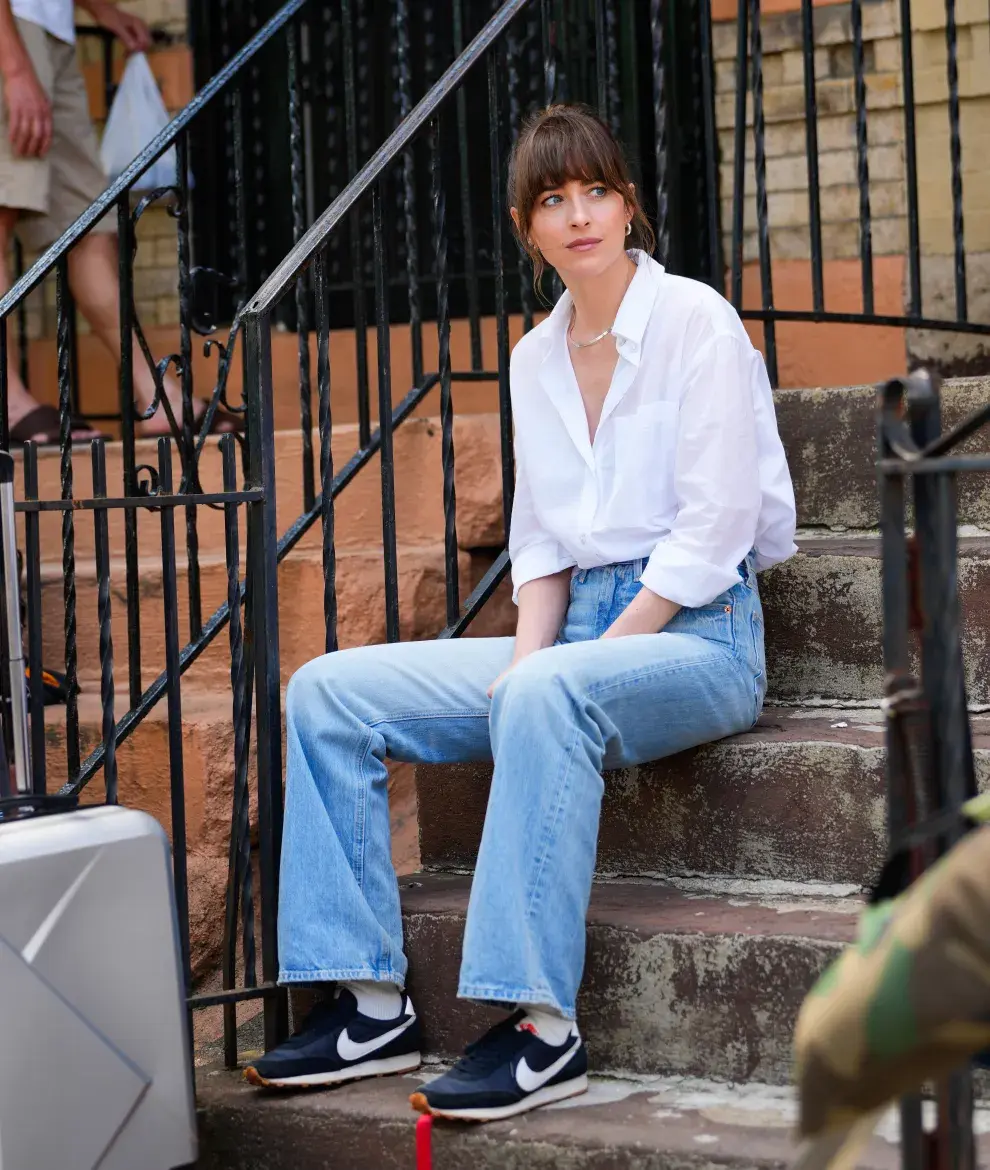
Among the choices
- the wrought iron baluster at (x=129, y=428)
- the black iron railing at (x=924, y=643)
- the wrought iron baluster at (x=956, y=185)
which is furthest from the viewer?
the wrought iron baluster at (x=956, y=185)

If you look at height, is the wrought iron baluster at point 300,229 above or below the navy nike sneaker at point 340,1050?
above

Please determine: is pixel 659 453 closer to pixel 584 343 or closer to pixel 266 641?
pixel 584 343

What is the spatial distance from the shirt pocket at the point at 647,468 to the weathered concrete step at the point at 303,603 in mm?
1433

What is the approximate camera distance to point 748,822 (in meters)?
2.74

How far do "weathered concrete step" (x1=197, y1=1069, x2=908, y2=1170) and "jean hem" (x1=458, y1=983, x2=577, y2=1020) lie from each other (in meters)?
0.17

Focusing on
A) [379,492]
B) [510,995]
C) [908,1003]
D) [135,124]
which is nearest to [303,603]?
[379,492]

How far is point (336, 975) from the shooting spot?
258cm

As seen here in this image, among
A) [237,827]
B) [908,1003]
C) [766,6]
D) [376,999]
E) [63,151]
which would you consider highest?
[766,6]

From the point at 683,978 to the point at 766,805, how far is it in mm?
367

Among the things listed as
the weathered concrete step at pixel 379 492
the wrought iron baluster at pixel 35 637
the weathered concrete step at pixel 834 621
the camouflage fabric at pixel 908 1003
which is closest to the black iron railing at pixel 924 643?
the camouflage fabric at pixel 908 1003

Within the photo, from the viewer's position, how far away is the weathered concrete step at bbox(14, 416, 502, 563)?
14.0 feet

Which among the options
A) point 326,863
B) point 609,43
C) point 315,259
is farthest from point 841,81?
point 326,863

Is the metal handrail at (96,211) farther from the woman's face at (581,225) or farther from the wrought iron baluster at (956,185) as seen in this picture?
the wrought iron baluster at (956,185)

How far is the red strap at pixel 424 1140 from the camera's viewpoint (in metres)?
2.38
